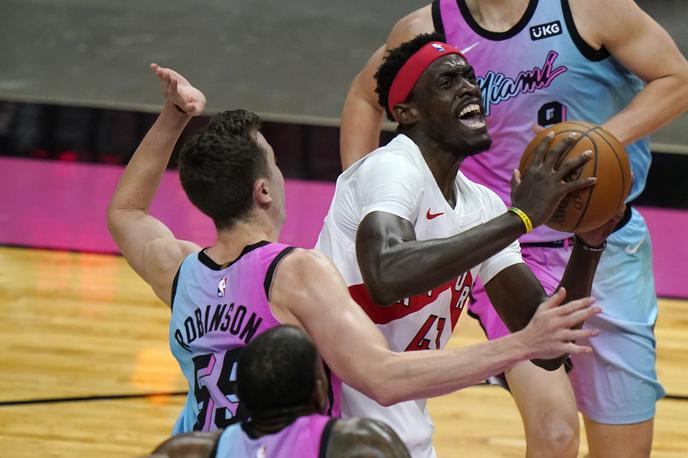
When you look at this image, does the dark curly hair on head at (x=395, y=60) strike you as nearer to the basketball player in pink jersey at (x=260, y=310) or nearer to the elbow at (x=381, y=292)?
the basketball player in pink jersey at (x=260, y=310)

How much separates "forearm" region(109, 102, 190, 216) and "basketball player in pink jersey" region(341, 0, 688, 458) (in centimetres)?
111

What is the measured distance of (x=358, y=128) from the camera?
5523 millimetres

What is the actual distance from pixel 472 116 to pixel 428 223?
0.41m

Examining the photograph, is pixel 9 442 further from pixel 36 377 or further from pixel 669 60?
pixel 669 60

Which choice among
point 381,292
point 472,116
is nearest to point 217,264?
point 381,292

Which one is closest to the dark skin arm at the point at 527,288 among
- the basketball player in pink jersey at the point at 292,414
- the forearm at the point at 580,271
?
the forearm at the point at 580,271

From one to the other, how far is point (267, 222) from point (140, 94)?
8.58 metres

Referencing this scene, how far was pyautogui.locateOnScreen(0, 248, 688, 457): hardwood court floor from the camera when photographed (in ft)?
20.1

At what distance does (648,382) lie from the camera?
524cm

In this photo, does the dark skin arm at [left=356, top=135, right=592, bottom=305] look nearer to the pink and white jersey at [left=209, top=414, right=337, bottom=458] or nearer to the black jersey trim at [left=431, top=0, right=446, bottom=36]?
the pink and white jersey at [left=209, top=414, right=337, bottom=458]

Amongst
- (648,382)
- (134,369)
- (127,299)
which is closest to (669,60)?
(648,382)

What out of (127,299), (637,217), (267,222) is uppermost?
(267,222)

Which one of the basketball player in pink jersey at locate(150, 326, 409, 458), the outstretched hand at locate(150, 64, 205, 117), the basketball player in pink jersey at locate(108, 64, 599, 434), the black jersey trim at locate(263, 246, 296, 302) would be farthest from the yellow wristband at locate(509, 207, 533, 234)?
the outstretched hand at locate(150, 64, 205, 117)

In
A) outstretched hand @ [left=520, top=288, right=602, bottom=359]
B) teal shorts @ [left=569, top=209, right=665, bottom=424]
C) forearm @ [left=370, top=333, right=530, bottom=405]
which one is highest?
outstretched hand @ [left=520, top=288, right=602, bottom=359]
